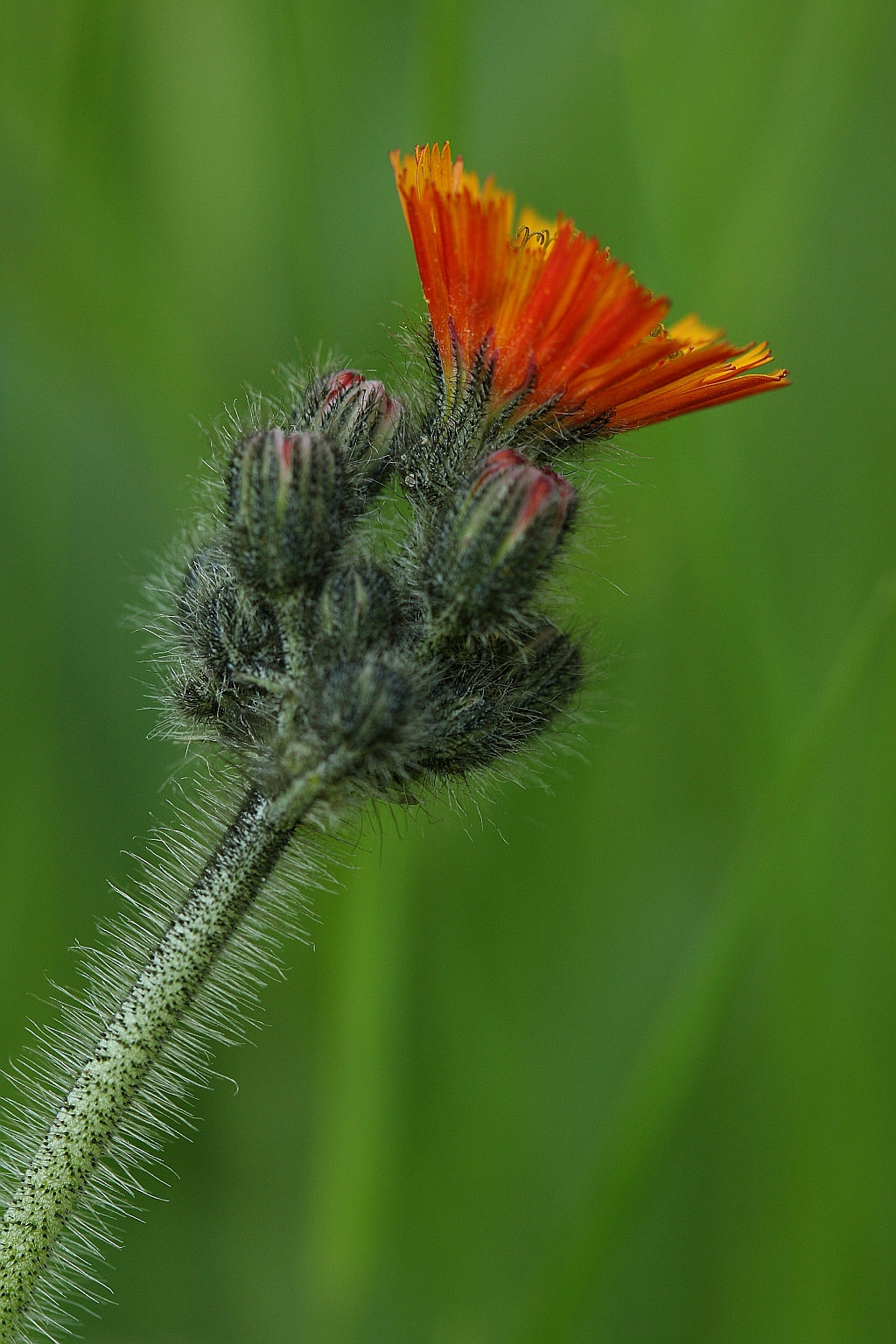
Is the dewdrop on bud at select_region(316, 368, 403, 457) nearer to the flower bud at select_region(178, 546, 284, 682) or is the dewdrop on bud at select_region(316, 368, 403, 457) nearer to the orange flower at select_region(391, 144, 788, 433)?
the orange flower at select_region(391, 144, 788, 433)

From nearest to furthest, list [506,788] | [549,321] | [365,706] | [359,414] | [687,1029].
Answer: [365,706]
[549,321]
[359,414]
[687,1029]
[506,788]

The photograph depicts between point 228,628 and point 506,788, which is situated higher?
point 506,788

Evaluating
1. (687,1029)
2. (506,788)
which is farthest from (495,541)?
(506,788)

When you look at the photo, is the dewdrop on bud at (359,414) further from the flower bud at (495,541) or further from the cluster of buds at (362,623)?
the flower bud at (495,541)

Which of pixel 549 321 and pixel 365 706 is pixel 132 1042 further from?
pixel 549 321

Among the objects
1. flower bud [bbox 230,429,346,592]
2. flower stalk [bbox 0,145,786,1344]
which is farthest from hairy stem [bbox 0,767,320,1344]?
flower bud [bbox 230,429,346,592]

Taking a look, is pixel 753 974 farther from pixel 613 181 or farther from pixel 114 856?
pixel 613 181
